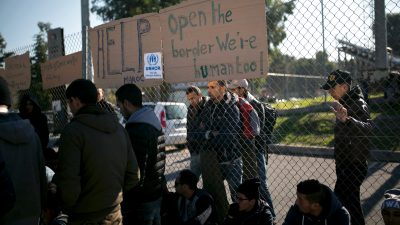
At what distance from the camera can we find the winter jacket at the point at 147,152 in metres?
3.04

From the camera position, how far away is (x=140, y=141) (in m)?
3.03

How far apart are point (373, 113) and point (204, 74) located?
605 cm

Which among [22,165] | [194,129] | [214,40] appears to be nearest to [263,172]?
[194,129]

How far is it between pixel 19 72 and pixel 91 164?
489cm

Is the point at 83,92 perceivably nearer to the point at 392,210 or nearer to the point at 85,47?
the point at 392,210

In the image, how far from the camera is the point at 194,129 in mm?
4570

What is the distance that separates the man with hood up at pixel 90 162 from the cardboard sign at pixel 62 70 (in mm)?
2738

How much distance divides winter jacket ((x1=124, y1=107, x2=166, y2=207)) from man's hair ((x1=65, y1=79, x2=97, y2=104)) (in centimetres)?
50

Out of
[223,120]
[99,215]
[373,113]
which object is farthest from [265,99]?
[99,215]

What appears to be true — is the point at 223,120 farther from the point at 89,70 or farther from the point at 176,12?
the point at 89,70

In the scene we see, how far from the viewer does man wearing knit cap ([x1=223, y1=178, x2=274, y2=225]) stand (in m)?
3.46

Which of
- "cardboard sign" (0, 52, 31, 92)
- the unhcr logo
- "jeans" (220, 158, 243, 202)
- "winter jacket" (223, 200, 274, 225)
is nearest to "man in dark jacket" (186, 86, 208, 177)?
"jeans" (220, 158, 243, 202)

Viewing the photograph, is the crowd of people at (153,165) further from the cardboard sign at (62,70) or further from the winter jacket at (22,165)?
the cardboard sign at (62,70)

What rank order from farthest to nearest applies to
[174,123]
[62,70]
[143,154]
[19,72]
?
[174,123] → [19,72] → [62,70] → [143,154]
